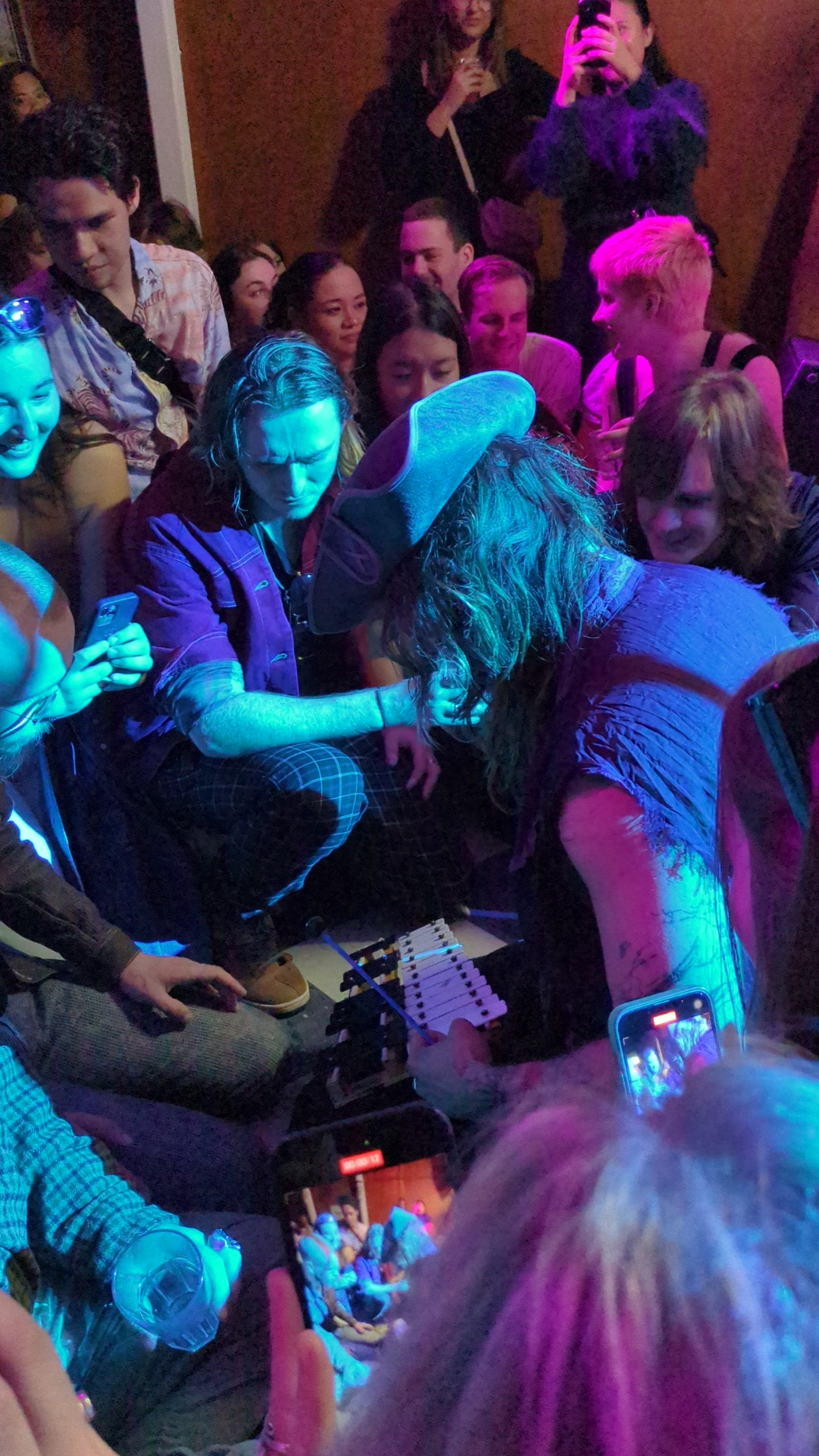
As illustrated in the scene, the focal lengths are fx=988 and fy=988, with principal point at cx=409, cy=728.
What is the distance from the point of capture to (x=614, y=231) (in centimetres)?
221

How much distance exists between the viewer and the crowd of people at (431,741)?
1.21ft

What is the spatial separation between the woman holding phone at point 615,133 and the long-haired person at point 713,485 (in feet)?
2.52

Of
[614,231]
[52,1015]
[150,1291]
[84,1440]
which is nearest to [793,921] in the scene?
[84,1440]

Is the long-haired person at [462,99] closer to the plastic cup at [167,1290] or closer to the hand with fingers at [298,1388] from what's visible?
the plastic cup at [167,1290]

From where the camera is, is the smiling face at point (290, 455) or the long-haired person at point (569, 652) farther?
the smiling face at point (290, 455)

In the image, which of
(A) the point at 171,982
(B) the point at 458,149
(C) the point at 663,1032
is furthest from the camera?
(B) the point at 458,149

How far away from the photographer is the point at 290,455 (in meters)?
1.75

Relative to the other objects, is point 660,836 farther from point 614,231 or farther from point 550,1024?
point 614,231

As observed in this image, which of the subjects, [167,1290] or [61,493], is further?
[61,493]

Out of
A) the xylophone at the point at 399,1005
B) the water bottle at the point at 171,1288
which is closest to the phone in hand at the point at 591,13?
the xylophone at the point at 399,1005

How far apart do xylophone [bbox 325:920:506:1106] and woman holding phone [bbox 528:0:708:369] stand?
4.79ft

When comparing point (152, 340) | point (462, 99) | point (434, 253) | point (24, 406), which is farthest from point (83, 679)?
point (462, 99)

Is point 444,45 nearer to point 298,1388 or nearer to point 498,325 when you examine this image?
point 498,325

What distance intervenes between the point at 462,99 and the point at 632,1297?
2.47m
